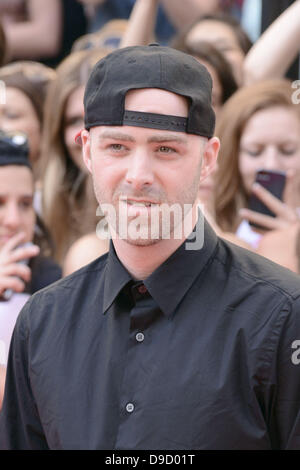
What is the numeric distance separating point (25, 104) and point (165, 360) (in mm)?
2206

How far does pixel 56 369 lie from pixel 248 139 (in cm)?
162

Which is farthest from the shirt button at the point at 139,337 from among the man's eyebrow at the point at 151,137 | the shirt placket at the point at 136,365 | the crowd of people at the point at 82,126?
the crowd of people at the point at 82,126

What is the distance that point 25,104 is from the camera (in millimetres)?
3373

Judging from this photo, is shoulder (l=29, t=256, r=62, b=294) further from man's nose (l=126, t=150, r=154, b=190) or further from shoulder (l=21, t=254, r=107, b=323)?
man's nose (l=126, t=150, r=154, b=190)

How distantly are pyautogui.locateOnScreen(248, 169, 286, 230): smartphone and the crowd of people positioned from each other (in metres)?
0.01

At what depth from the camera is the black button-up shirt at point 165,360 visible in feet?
4.39

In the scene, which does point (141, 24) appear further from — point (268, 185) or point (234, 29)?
point (268, 185)

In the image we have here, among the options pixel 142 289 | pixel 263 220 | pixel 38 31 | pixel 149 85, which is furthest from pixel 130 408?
pixel 38 31

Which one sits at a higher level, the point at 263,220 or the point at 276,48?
the point at 276,48

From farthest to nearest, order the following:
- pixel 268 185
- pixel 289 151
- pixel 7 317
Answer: pixel 289 151 < pixel 268 185 < pixel 7 317

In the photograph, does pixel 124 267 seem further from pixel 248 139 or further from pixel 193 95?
pixel 248 139

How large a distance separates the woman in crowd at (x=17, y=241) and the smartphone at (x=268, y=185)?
0.70 meters

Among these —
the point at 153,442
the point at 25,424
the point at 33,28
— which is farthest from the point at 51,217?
the point at 153,442
